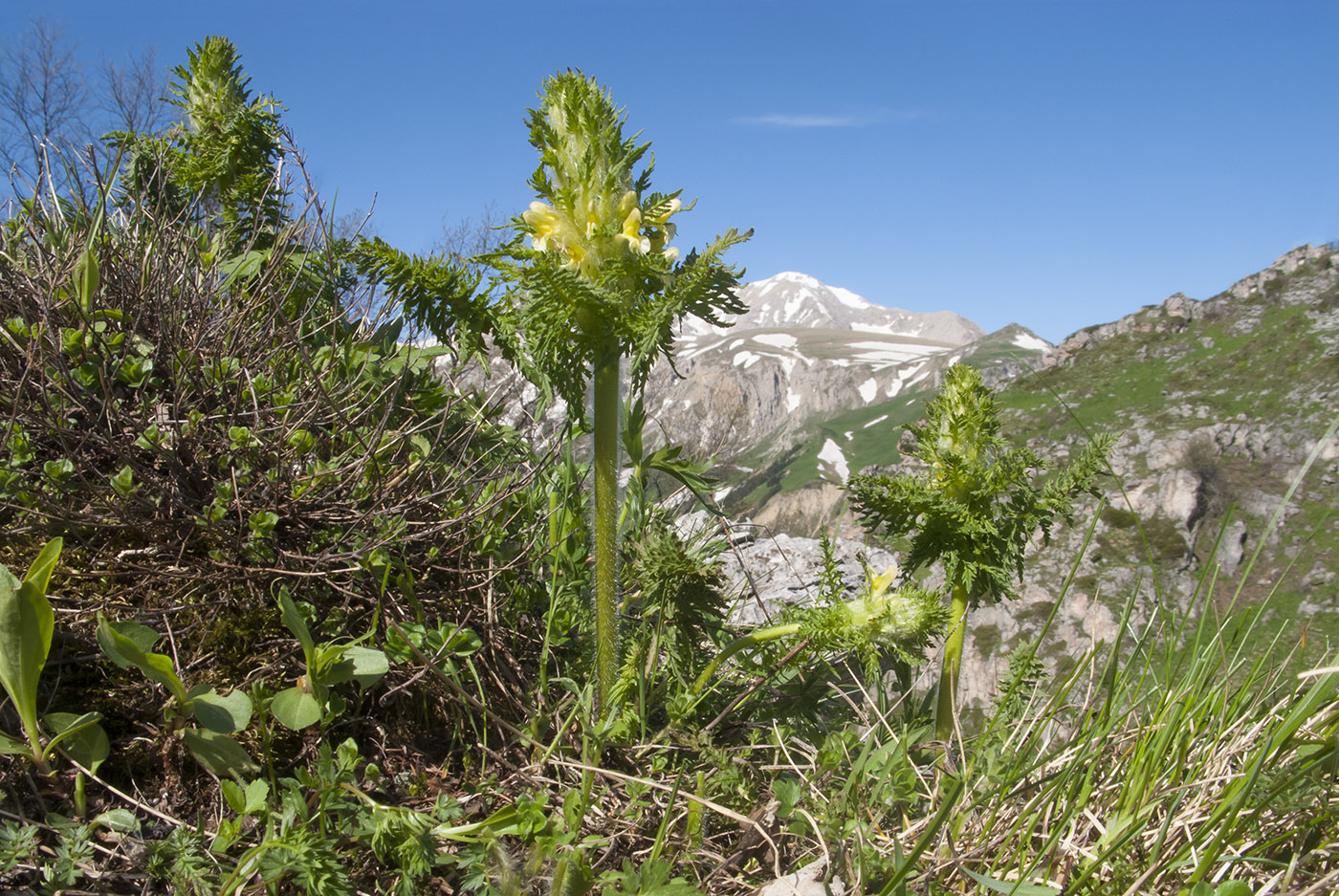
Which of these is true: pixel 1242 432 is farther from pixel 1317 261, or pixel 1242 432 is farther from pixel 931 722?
pixel 931 722

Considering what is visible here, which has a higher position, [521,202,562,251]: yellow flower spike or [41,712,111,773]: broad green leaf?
[521,202,562,251]: yellow flower spike

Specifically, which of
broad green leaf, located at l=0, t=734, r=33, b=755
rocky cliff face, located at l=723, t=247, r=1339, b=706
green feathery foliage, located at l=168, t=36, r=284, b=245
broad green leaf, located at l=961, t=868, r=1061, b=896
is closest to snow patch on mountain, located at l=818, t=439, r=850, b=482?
rocky cliff face, located at l=723, t=247, r=1339, b=706

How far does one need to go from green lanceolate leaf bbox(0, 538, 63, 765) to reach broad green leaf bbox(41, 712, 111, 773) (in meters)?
0.04

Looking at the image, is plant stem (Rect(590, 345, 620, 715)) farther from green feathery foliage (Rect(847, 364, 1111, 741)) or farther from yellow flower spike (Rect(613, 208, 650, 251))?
green feathery foliage (Rect(847, 364, 1111, 741))

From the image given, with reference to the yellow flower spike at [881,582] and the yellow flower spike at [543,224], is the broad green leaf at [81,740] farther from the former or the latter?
the yellow flower spike at [881,582]

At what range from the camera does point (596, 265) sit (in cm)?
152

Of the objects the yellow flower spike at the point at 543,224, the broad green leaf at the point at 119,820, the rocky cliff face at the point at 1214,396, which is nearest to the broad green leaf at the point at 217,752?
the broad green leaf at the point at 119,820

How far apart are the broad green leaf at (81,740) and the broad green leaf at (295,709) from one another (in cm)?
25

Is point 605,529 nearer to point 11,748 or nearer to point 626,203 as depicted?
point 626,203

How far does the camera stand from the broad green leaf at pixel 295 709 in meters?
1.26

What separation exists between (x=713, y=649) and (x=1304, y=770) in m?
1.27

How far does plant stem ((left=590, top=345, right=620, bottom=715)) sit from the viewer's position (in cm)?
158

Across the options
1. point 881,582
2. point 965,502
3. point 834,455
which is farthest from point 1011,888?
point 834,455

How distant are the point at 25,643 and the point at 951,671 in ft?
5.61
